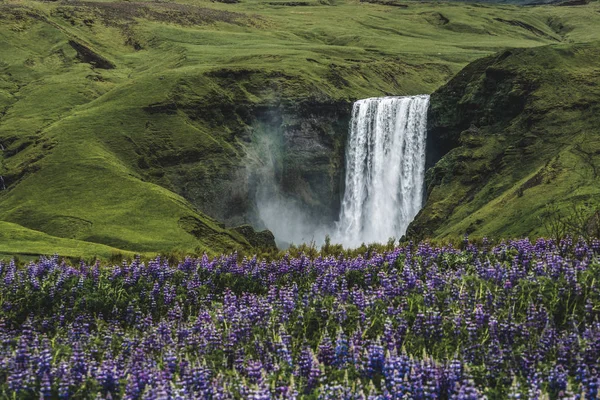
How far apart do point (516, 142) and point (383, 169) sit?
27.8m

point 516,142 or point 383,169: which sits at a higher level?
point 383,169

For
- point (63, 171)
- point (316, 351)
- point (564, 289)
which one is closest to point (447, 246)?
point (564, 289)

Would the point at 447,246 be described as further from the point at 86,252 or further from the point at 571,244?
the point at 86,252

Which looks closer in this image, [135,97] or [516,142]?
[516,142]

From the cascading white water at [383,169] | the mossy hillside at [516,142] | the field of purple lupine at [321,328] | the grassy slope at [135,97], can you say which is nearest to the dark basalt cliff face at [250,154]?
the grassy slope at [135,97]

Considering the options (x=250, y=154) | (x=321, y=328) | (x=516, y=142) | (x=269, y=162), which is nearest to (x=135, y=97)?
(x=250, y=154)

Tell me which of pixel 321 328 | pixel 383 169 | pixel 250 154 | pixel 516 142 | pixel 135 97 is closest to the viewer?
pixel 321 328

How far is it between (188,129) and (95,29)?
7160cm

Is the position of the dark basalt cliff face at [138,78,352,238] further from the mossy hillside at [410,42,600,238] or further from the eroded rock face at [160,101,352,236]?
the mossy hillside at [410,42,600,238]

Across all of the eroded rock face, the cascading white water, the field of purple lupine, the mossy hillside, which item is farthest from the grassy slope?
the field of purple lupine

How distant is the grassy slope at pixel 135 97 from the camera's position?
65.9m

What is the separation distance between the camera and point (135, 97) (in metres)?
90.2

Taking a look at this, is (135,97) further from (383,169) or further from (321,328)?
(321,328)

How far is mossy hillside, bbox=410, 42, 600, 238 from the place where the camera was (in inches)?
2066
